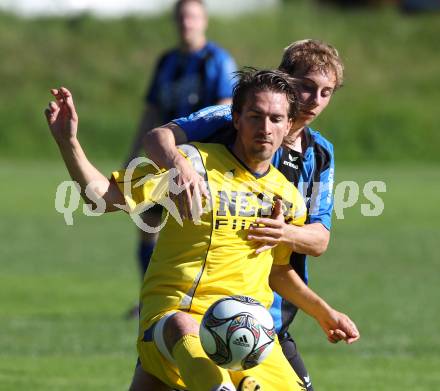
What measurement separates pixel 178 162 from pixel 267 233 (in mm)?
511

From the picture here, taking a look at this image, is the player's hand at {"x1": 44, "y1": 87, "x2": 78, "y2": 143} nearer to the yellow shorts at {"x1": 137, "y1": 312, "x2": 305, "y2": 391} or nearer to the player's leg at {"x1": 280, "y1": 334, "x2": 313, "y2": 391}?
the yellow shorts at {"x1": 137, "y1": 312, "x2": 305, "y2": 391}

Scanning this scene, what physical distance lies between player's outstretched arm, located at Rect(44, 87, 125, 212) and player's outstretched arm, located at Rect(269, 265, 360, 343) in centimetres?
99

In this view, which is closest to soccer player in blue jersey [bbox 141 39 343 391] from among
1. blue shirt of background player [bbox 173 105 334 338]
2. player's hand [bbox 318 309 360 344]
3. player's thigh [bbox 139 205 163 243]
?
blue shirt of background player [bbox 173 105 334 338]

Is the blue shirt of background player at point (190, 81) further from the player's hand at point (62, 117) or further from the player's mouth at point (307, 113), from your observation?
the player's hand at point (62, 117)

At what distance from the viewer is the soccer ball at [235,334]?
4.79 metres

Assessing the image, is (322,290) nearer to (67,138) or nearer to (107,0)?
(67,138)

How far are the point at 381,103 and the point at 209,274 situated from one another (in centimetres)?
3241

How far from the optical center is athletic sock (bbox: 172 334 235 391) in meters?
4.73

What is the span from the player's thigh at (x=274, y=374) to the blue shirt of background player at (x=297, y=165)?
0.68m

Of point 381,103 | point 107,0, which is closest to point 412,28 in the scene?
point 381,103

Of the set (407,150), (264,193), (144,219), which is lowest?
(407,150)

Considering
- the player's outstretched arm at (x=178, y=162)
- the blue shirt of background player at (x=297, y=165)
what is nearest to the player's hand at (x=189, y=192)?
the player's outstretched arm at (x=178, y=162)

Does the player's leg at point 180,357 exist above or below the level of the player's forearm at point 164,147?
below

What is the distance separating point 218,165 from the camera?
5.30 metres
